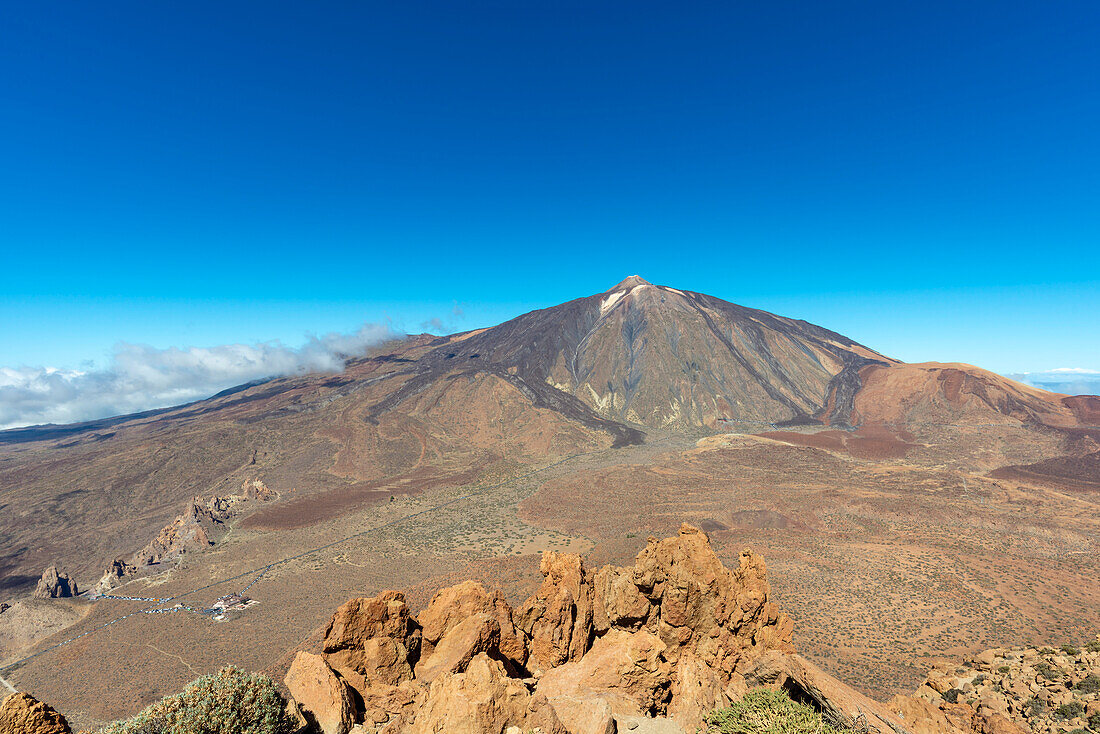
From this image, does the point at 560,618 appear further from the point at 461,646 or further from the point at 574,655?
the point at 461,646

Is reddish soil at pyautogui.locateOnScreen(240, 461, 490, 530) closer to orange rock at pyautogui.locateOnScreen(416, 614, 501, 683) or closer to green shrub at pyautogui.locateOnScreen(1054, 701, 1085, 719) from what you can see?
orange rock at pyautogui.locateOnScreen(416, 614, 501, 683)

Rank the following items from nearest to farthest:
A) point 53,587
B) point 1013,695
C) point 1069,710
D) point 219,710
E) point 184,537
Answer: point 219,710
point 1069,710
point 1013,695
point 53,587
point 184,537

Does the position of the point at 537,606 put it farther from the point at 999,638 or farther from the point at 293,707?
the point at 999,638

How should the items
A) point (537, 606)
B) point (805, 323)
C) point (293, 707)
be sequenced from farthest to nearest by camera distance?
1. point (805, 323)
2. point (537, 606)
3. point (293, 707)

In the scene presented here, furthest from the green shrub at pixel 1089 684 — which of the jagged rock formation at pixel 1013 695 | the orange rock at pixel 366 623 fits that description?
the orange rock at pixel 366 623

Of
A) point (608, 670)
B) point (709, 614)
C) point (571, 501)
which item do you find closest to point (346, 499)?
point (571, 501)

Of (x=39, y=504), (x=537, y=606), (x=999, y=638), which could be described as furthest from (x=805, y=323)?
(x=39, y=504)

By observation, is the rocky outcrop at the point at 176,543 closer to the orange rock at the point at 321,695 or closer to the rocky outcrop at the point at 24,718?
the orange rock at the point at 321,695
